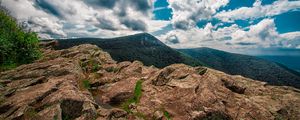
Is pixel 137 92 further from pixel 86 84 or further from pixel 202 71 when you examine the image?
pixel 202 71

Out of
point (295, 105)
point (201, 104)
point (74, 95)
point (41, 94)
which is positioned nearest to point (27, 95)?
point (41, 94)

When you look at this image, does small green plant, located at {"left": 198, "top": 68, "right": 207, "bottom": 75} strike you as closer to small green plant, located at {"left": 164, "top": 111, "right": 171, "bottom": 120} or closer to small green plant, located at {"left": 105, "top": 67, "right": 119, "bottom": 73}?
small green plant, located at {"left": 164, "top": 111, "right": 171, "bottom": 120}

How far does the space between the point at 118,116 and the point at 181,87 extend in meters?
9.73

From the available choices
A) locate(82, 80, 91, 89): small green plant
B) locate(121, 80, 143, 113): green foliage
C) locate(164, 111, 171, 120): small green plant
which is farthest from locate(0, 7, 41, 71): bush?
locate(164, 111, 171, 120): small green plant

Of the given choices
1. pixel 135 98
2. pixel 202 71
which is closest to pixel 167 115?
pixel 135 98

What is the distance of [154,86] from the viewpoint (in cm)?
2988

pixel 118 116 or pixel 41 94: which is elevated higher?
pixel 41 94

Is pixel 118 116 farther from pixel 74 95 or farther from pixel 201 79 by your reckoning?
pixel 201 79

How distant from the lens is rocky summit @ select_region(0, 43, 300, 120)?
65.0ft

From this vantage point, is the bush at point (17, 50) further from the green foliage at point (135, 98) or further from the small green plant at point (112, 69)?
the green foliage at point (135, 98)

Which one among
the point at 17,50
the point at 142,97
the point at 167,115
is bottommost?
the point at 167,115

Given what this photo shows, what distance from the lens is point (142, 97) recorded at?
26391 mm

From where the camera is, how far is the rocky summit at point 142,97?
19812mm

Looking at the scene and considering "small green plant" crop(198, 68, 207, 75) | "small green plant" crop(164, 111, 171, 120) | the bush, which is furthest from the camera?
the bush
